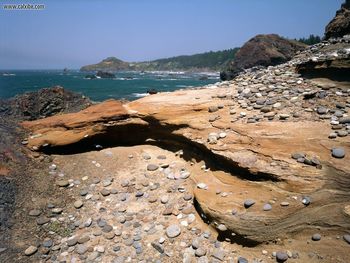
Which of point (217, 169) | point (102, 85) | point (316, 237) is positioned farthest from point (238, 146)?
point (102, 85)

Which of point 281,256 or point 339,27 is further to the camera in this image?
point 339,27

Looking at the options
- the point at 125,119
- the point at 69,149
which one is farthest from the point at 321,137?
the point at 69,149

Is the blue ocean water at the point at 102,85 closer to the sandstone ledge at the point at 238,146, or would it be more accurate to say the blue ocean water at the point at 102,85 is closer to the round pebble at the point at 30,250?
the sandstone ledge at the point at 238,146

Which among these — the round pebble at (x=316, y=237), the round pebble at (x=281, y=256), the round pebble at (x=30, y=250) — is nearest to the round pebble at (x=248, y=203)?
the round pebble at (x=281, y=256)

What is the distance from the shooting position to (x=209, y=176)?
5.67 m

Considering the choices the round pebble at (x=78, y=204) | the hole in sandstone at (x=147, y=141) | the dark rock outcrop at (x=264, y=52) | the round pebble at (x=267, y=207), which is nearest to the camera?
the round pebble at (x=267, y=207)

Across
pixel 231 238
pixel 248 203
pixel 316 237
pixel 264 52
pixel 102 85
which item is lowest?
pixel 102 85

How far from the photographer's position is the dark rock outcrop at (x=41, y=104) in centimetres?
1047

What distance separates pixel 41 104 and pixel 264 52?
5170 centimetres

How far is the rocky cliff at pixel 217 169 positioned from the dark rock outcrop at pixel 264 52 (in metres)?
48.8

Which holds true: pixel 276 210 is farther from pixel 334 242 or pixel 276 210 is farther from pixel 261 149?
pixel 261 149

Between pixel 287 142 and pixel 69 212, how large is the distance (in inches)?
184

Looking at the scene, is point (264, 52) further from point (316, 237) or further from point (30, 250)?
point (30, 250)

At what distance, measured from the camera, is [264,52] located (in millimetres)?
54719
